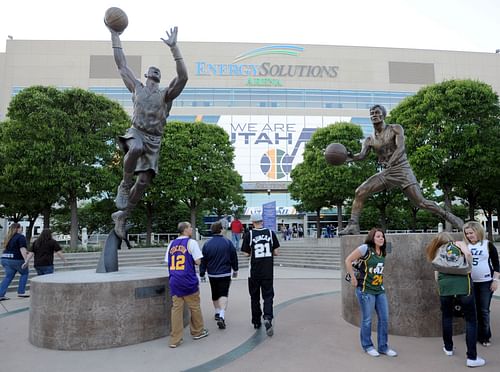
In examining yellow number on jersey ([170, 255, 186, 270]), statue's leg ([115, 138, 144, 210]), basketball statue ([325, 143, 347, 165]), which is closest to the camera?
yellow number on jersey ([170, 255, 186, 270])

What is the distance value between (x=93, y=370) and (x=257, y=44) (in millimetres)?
57280

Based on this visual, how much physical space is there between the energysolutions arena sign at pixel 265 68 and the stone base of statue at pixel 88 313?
2048 inches

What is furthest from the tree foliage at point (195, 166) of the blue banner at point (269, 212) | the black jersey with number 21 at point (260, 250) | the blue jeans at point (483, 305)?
the blue jeans at point (483, 305)

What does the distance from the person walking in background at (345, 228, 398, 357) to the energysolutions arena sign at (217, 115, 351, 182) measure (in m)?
45.6

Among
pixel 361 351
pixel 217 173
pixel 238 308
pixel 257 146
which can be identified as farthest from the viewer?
pixel 257 146

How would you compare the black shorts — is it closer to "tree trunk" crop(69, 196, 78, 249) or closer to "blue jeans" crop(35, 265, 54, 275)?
"blue jeans" crop(35, 265, 54, 275)

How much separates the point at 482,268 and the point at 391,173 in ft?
7.53

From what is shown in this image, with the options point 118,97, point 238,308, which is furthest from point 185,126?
point 118,97

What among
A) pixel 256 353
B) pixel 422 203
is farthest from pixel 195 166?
pixel 256 353

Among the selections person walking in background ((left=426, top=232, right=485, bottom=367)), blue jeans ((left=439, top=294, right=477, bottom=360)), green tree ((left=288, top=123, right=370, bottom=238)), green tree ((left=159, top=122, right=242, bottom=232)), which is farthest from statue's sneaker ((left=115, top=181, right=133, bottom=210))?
green tree ((left=288, top=123, right=370, bottom=238))

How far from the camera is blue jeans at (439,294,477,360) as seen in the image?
4082 millimetres

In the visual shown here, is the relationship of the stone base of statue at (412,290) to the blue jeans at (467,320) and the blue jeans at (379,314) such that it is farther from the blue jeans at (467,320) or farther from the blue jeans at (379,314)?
the blue jeans at (379,314)

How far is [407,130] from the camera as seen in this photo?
21094mm

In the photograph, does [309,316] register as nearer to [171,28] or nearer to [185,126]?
[171,28]
